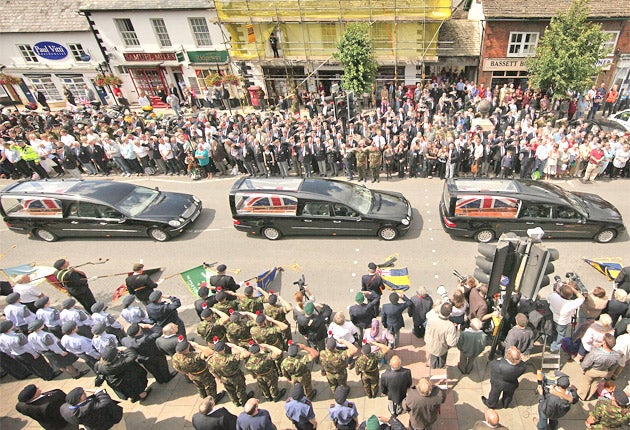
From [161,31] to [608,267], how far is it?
24313 mm

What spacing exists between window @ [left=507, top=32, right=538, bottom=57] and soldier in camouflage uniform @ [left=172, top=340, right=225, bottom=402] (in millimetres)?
21727

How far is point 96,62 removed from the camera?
78.6 ft

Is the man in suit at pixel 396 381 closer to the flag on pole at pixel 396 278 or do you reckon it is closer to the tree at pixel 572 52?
the flag on pole at pixel 396 278

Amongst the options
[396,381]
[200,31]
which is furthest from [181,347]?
[200,31]

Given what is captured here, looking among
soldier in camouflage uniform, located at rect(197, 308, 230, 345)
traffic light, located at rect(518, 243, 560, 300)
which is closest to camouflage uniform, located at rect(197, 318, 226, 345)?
soldier in camouflage uniform, located at rect(197, 308, 230, 345)

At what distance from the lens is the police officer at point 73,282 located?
26.5ft

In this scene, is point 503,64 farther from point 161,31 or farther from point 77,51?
point 77,51

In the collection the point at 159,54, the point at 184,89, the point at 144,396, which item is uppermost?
the point at 159,54

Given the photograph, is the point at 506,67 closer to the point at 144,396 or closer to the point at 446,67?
the point at 446,67

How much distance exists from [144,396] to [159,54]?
21.9 meters

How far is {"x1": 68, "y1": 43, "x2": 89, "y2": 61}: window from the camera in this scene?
23.6 metres

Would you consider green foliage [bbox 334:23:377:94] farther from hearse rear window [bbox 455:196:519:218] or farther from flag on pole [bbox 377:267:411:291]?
flag on pole [bbox 377:267:411:291]

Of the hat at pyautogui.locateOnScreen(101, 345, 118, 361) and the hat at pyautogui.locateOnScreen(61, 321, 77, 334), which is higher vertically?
the hat at pyautogui.locateOnScreen(61, 321, 77, 334)

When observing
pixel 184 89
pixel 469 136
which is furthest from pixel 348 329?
pixel 184 89
